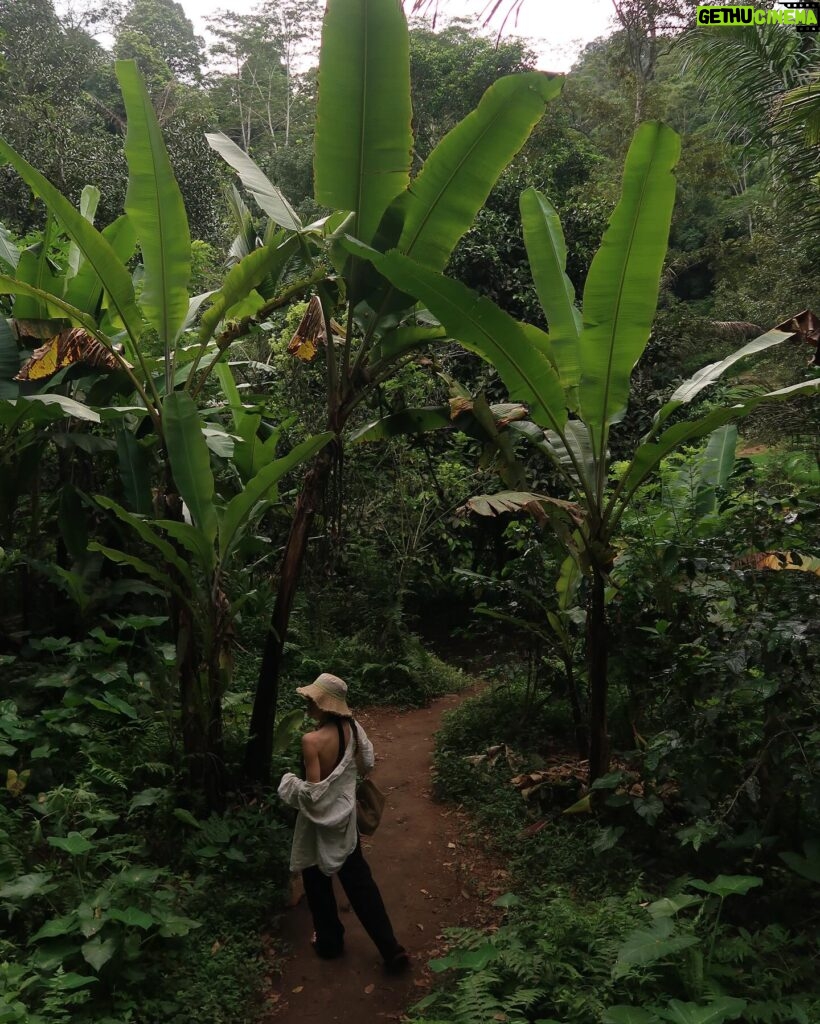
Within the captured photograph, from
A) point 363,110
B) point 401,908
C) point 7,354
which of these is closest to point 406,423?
point 363,110

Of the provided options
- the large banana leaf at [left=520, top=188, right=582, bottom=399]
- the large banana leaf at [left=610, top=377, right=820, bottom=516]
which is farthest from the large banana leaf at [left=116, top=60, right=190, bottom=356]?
the large banana leaf at [left=610, top=377, right=820, bottom=516]

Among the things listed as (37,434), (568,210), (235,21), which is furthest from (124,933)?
(235,21)

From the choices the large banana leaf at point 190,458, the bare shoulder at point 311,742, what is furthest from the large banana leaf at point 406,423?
the bare shoulder at point 311,742

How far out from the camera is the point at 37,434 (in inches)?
197

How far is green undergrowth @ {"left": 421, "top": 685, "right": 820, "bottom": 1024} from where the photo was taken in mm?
2668

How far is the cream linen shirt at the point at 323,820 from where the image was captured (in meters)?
3.48

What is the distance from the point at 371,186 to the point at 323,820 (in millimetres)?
3147

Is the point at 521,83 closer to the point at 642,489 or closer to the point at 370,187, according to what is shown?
the point at 370,187

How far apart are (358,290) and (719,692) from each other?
108 inches

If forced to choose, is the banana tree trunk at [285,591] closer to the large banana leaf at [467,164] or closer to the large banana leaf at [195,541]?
the large banana leaf at [195,541]

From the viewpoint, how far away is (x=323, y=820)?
3.47 m

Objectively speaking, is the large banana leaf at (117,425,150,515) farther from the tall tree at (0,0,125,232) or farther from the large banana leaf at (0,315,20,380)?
the tall tree at (0,0,125,232)

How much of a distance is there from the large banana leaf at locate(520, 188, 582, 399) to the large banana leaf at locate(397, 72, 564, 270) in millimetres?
349

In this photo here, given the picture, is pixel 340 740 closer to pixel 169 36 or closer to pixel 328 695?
pixel 328 695
